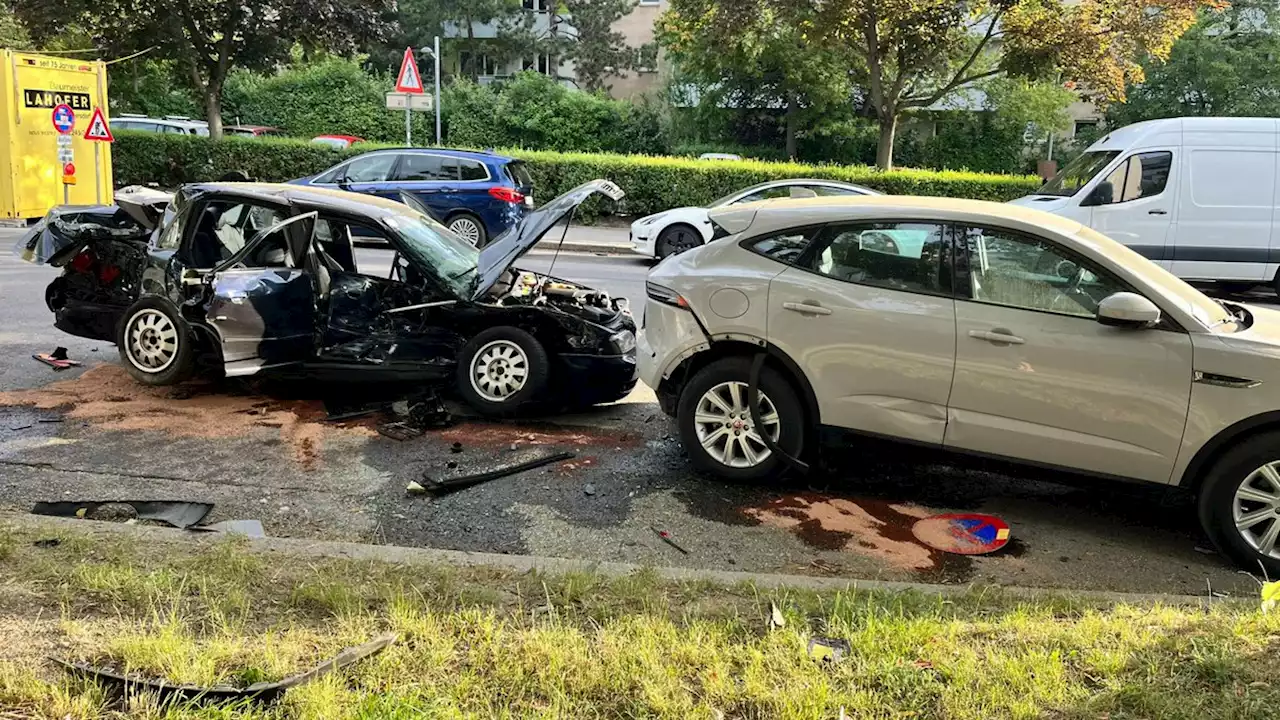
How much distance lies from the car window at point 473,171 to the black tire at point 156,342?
385 inches

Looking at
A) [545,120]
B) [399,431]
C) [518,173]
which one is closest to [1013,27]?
[518,173]

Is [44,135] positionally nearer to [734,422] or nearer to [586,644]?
[734,422]

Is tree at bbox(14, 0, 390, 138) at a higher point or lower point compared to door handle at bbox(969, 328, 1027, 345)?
higher

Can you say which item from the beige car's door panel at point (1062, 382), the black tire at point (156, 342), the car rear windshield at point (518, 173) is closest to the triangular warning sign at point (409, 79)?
the car rear windshield at point (518, 173)

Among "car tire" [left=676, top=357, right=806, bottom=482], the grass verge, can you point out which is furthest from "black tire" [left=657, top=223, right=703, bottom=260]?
the grass verge

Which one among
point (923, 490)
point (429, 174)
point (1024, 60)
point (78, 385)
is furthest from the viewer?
point (1024, 60)

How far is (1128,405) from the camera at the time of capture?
4656mm

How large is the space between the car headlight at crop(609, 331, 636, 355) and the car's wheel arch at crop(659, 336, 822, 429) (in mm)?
998

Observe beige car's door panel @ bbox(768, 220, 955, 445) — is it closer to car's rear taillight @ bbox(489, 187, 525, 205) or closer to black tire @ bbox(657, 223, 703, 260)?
black tire @ bbox(657, 223, 703, 260)

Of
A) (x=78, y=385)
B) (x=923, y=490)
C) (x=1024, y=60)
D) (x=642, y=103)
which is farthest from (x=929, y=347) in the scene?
(x=642, y=103)

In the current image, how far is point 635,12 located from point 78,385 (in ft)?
131

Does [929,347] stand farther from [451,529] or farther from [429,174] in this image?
[429,174]

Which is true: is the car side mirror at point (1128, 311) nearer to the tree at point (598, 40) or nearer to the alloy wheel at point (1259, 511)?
the alloy wheel at point (1259, 511)

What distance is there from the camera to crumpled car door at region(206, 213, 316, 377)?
6500 millimetres
